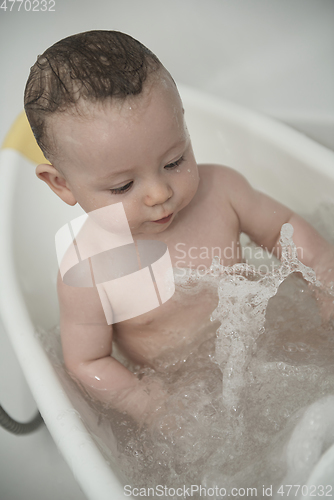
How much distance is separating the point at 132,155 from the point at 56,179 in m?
0.14

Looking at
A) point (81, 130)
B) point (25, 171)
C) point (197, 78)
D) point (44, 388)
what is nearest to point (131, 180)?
point (81, 130)

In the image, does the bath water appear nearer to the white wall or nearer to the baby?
the baby

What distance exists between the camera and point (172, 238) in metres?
0.77

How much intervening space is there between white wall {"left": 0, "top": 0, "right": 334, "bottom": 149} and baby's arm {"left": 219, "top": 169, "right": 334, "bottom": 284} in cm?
29

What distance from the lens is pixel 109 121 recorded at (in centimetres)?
56

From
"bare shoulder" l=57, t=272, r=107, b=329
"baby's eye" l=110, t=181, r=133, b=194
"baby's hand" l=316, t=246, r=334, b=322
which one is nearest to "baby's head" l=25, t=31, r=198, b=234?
"baby's eye" l=110, t=181, r=133, b=194

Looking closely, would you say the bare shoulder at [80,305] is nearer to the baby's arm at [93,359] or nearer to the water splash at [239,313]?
the baby's arm at [93,359]

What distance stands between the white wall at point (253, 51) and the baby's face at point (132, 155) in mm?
390

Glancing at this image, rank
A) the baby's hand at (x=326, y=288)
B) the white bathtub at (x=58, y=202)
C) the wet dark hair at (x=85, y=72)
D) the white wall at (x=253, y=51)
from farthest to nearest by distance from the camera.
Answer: the white wall at (x=253, y=51) → the baby's hand at (x=326, y=288) → the white bathtub at (x=58, y=202) → the wet dark hair at (x=85, y=72)

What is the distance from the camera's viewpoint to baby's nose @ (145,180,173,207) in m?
0.60

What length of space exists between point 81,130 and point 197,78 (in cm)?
66

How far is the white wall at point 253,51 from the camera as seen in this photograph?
39.8 inches

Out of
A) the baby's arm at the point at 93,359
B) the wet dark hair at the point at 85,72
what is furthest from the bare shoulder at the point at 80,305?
the wet dark hair at the point at 85,72

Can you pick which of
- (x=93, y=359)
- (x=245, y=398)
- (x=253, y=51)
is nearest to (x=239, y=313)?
(x=245, y=398)
